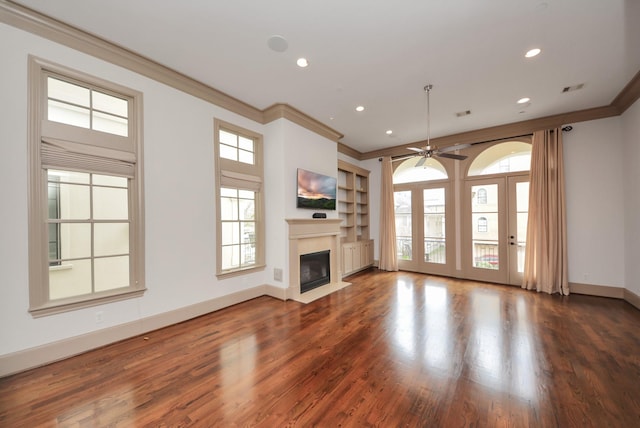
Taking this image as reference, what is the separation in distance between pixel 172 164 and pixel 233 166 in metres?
1.00

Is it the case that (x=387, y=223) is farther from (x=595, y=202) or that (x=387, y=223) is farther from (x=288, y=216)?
(x=595, y=202)

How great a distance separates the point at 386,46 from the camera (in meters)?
2.79

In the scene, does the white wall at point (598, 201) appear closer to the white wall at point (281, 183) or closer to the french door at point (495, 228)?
the french door at point (495, 228)

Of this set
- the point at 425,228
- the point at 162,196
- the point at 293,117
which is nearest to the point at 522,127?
the point at 425,228

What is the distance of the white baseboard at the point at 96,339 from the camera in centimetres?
225

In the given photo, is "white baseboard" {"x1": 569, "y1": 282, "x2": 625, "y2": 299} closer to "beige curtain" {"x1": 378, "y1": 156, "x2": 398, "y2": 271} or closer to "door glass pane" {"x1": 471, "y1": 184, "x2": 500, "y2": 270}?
"door glass pane" {"x1": 471, "y1": 184, "x2": 500, "y2": 270}

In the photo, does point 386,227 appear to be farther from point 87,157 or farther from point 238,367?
point 87,157

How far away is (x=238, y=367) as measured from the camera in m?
2.35

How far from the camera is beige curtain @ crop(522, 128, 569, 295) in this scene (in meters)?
4.60

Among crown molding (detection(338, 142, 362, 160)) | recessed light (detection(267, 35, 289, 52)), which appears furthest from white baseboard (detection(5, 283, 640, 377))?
crown molding (detection(338, 142, 362, 160))

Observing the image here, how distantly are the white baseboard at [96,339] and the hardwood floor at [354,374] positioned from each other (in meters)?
0.08

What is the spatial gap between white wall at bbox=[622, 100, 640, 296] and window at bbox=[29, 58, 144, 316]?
24.3 ft

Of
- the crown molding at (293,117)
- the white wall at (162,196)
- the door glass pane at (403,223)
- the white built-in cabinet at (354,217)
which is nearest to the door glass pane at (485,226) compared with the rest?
the door glass pane at (403,223)

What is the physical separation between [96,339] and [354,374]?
2.88 metres
